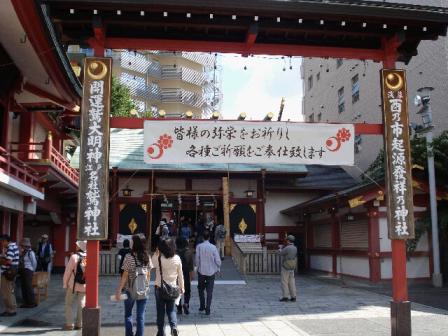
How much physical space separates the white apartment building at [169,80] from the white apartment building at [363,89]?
54.7 ft

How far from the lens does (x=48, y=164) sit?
16000 millimetres

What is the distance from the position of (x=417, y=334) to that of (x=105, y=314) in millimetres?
7051

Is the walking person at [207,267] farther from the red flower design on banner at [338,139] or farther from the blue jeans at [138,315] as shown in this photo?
the red flower design on banner at [338,139]

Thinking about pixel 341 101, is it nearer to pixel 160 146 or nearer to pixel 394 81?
pixel 394 81

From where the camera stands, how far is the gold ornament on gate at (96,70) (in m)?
8.95

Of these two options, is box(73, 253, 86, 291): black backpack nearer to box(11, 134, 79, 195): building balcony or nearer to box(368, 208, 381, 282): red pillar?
box(11, 134, 79, 195): building balcony

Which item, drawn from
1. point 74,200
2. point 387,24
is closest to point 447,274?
point 387,24

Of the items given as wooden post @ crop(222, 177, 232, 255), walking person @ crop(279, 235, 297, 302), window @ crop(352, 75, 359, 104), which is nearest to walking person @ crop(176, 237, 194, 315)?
walking person @ crop(279, 235, 297, 302)

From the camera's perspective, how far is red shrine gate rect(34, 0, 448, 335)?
28.5 feet

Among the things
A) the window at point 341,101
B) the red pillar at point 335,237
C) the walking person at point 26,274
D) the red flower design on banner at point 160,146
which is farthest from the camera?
the window at point 341,101

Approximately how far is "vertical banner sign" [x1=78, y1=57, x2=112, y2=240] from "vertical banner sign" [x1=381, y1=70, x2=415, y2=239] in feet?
17.0

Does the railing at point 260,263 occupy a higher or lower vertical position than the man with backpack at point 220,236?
lower

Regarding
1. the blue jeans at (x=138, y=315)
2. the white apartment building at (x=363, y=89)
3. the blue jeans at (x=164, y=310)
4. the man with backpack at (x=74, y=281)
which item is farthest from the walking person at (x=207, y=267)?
the white apartment building at (x=363, y=89)

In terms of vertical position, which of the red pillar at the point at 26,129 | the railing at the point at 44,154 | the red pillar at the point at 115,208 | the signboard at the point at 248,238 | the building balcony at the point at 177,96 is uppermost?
the building balcony at the point at 177,96
